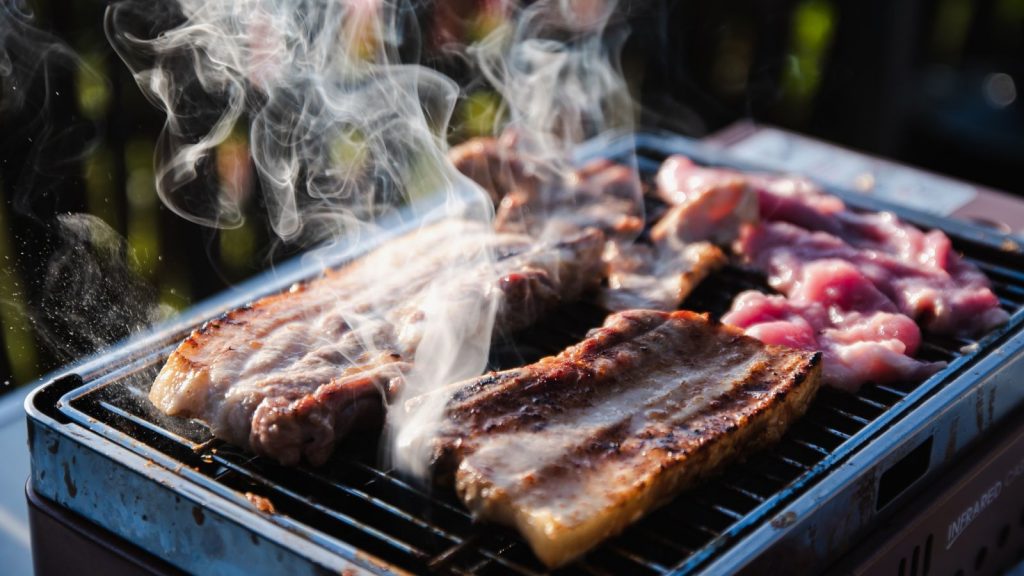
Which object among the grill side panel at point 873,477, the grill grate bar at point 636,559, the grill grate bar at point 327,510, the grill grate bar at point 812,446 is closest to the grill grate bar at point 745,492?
the grill side panel at point 873,477

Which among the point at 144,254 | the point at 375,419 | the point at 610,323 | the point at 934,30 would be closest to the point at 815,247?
the point at 610,323

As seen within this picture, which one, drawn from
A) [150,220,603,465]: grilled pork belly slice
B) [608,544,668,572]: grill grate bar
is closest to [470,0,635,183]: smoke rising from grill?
[150,220,603,465]: grilled pork belly slice

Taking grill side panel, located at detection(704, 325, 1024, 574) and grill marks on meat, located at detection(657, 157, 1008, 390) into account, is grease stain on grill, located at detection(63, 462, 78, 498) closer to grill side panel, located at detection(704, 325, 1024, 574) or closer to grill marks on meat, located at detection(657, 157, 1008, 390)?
grill side panel, located at detection(704, 325, 1024, 574)

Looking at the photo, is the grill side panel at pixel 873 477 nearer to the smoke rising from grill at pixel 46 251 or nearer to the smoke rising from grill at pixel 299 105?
the smoke rising from grill at pixel 299 105

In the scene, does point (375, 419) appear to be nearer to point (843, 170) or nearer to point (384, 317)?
point (384, 317)

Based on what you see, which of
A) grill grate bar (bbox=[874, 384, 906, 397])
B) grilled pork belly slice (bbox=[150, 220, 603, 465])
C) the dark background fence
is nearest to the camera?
grilled pork belly slice (bbox=[150, 220, 603, 465])

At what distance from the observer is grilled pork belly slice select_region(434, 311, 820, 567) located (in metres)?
2.54

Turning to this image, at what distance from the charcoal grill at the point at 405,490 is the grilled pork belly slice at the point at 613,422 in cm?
10

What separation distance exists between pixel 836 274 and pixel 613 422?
1.49m

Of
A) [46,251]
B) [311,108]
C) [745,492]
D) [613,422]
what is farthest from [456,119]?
[745,492]

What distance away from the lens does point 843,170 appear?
5.80 meters

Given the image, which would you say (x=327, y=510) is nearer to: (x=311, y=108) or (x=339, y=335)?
(x=339, y=335)

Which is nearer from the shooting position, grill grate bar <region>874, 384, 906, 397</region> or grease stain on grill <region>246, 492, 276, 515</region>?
grease stain on grill <region>246, 492, 276, 515</region>

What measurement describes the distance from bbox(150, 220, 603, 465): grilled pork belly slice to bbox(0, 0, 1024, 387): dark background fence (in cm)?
53
